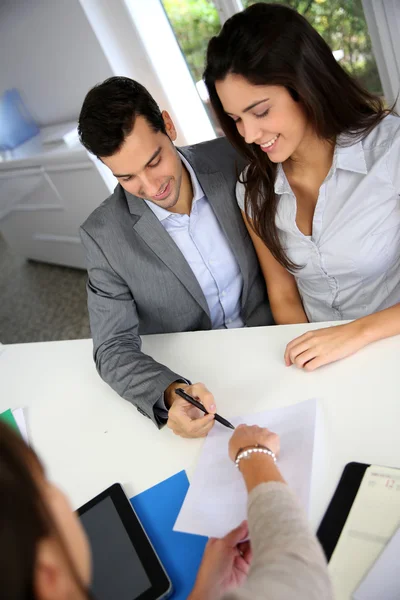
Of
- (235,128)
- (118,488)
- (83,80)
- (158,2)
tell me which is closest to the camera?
(118,488)

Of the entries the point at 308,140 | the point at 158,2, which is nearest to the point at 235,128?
the point at 308,140

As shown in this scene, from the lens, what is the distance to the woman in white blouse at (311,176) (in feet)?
3.20

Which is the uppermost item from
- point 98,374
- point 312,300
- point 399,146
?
point 399,146

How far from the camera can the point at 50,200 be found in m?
3.13

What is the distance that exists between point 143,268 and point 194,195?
0.25m

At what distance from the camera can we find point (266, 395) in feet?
3.19

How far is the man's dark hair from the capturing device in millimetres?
1138

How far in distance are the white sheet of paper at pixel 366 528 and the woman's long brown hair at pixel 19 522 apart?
38 centimetres

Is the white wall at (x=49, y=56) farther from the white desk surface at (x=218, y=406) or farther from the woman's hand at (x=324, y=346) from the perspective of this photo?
the woman's hand at (x=324, y=346)

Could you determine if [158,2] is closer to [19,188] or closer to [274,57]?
[19,188]

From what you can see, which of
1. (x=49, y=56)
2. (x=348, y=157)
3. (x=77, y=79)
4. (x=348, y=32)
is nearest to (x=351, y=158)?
(x=348, y=157)

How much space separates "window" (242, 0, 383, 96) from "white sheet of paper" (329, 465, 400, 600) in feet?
4.73

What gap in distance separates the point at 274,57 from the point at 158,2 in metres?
1.70

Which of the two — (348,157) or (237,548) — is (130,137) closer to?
(348,157)
